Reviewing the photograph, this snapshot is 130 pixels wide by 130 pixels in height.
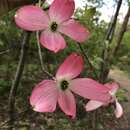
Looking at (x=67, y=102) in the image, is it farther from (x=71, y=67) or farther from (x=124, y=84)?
(x=124, y=84)

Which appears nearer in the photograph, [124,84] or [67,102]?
[67,102]

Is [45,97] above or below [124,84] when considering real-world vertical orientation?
above

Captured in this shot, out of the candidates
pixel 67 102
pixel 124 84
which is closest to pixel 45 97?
pixel 67 102

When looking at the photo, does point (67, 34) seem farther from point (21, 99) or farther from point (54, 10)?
point (21, 99)

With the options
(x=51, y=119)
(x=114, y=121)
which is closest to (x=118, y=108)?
(x=51, y=119)

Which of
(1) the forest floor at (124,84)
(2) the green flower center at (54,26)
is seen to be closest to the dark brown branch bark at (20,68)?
(2) the green flower center at (54,26)
